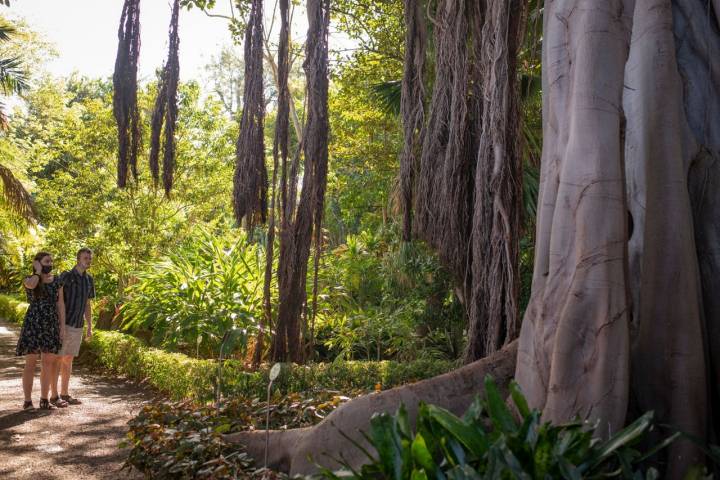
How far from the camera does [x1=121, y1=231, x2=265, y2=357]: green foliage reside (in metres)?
11.8

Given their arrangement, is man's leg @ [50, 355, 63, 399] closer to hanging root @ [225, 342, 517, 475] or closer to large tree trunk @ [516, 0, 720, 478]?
hanging root @ [225, 342, 517, 475]

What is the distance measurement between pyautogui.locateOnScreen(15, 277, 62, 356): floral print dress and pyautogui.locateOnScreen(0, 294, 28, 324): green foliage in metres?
14.7

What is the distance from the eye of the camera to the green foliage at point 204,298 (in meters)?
11.8

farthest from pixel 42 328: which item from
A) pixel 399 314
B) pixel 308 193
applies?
pixel 399 314

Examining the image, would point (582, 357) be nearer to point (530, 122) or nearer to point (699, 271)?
point (699, 271)

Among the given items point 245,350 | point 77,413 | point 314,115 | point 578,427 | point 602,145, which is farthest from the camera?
point 245,350

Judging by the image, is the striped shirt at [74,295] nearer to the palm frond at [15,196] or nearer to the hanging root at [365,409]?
the hanging root at [365,409]

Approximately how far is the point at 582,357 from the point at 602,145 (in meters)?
1.11

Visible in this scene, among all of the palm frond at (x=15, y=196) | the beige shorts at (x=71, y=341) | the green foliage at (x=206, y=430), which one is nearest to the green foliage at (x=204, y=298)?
the beige shorts at (x=71, y=341)

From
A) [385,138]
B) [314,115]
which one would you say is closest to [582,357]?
[314,115]

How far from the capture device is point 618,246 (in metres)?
3.98

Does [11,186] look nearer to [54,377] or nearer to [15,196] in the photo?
[15,196]

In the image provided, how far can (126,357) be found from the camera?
1239 centimetres

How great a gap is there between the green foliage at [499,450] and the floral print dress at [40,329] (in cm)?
584
